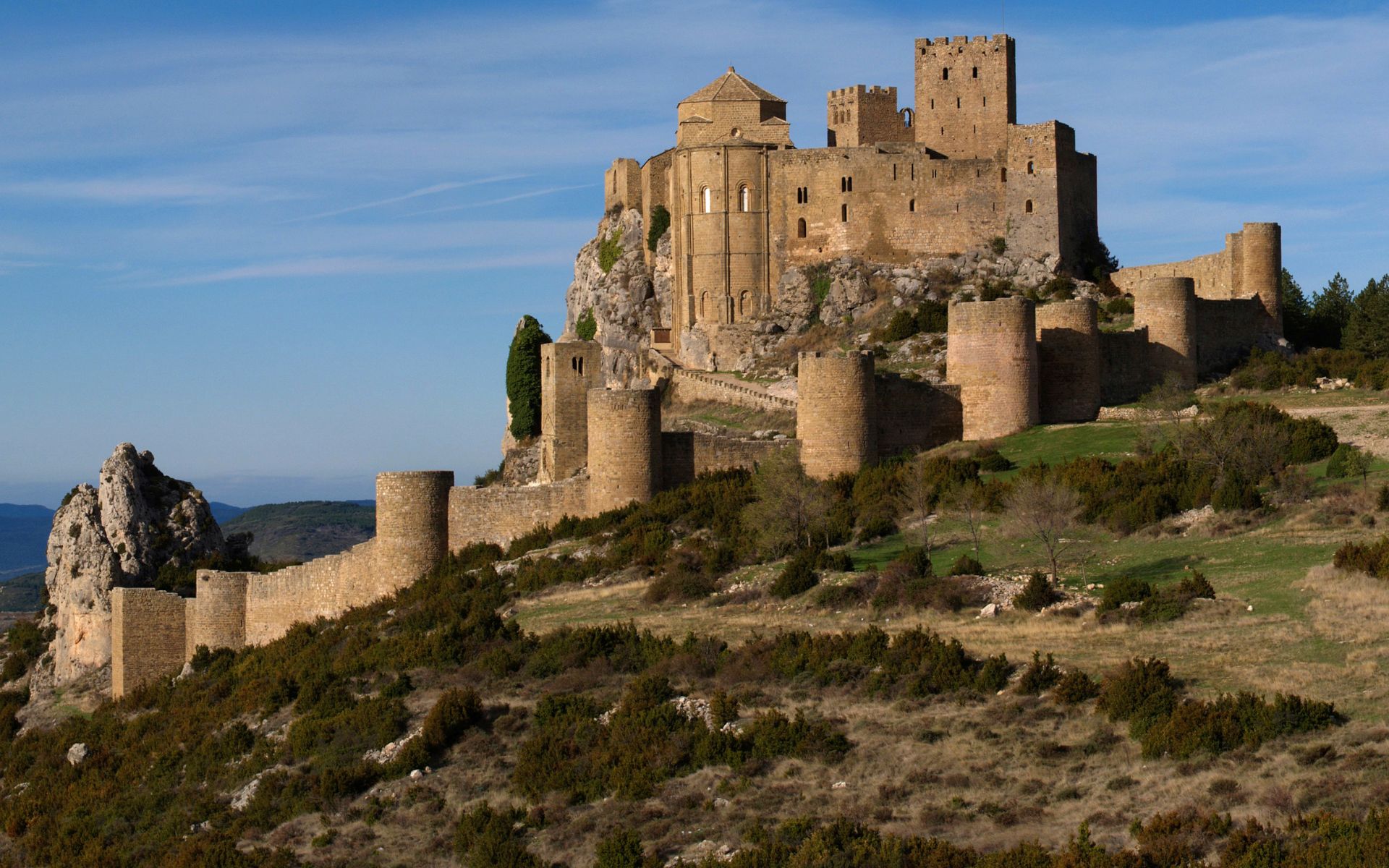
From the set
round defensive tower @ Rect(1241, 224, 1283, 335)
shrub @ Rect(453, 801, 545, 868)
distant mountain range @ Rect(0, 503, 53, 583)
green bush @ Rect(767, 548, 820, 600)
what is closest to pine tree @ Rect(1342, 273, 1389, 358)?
round defensive tower @ Rect(1241, 224, 1283, 335)

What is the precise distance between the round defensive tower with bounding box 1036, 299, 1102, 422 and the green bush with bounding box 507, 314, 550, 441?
651 inches

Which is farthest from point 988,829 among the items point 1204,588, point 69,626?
point 69,626

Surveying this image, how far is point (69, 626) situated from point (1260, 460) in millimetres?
24589

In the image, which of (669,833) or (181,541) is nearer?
(669,833)

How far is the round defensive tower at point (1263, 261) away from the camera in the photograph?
4353 cm

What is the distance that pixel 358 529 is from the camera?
384 feet

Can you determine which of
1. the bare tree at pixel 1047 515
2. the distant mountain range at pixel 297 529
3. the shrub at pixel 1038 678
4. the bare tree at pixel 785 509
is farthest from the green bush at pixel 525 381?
the distant mountain range at pixel 297 529

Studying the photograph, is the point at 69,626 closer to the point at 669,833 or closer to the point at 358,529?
the point at 669,833

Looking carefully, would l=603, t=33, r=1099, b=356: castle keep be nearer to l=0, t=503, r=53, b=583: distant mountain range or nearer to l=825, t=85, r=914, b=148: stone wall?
l=825, t=85, r=914, b=148: stone wall

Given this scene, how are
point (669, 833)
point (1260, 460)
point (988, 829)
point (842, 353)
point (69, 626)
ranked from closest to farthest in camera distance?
point (988, 829)
point (669, 833)
point (1260, 460)
point (842, 353)
point (69, 626)

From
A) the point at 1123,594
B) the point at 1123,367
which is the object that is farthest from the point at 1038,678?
the point at 1123,367

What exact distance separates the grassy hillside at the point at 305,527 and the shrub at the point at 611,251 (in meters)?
41.7

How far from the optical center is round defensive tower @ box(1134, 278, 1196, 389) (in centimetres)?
3912

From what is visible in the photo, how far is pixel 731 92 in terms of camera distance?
5466cm
